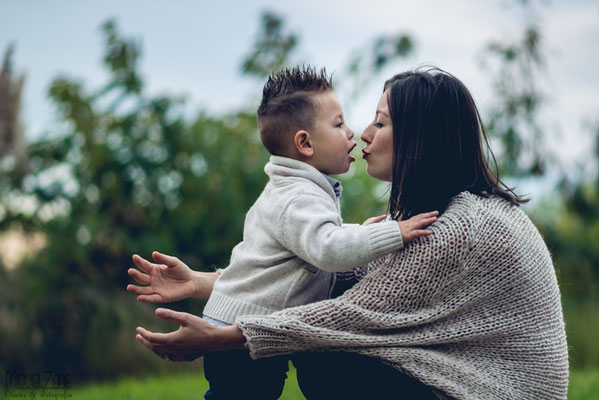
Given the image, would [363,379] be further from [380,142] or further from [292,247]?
[380,142]

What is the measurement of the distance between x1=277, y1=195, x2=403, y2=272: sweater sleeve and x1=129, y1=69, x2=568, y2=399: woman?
0.39ft

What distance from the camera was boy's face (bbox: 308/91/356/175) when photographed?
2.37m

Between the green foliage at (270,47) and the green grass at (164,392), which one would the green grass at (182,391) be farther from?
the green foliage at (270,47)

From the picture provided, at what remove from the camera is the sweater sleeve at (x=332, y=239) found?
2062mm

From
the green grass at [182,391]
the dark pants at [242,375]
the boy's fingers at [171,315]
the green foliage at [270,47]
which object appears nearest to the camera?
the boy's fingers at [171,315]

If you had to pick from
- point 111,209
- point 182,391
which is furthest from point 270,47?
point 182,391

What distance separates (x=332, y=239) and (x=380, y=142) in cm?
50

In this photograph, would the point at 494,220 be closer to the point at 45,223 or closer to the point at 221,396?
the point at 221,396

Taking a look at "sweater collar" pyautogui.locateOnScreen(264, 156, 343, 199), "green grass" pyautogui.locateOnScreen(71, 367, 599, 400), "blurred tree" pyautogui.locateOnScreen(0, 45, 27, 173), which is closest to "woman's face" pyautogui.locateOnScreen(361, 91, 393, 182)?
"sweater collar" pyautogui.locateOnScreen(264, 156, 343, 199)

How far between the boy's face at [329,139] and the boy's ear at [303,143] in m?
0.02

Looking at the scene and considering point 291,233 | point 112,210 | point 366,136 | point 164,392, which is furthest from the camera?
point 112,210

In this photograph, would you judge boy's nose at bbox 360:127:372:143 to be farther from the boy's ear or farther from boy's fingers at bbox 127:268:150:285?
boy's fingers at bbox 127:268:150:285

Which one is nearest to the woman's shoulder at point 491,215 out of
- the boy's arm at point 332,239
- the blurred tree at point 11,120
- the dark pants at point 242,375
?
the boy's arm at point 332,239

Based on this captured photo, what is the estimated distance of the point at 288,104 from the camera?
238cm
